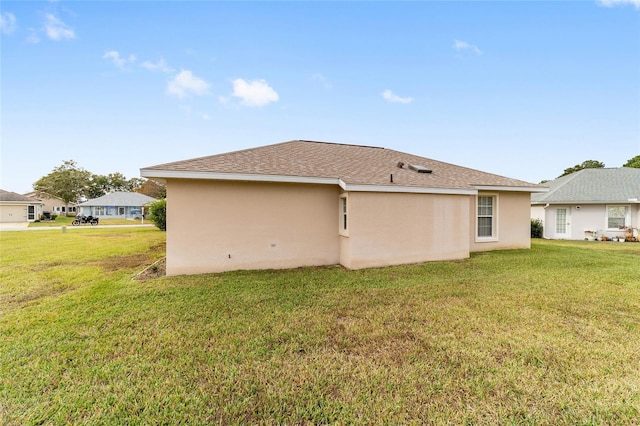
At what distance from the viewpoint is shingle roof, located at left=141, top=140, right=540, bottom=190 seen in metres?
7.32

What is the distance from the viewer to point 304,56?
14.2 metres

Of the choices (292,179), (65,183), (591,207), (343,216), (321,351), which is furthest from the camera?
(65,183)

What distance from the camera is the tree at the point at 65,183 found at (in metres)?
54.8

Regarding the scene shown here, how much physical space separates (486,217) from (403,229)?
200 inches

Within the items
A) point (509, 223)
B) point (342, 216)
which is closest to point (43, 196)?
point (342, 216)

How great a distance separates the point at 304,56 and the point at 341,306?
14040mm

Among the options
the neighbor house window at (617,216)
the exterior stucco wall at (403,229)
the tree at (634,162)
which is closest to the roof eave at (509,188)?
the exterior stucco wall at (403,229)

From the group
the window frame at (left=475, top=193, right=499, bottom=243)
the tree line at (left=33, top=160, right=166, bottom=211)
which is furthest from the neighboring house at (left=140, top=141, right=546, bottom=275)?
the tree line at (left=33, top=160, right=166, bottom=211)

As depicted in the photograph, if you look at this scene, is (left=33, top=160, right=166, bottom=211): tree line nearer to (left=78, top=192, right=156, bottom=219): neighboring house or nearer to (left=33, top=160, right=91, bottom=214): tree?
(left=33, top=160, right=91, bottom=214): tree

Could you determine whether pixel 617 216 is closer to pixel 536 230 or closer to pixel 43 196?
pixel 536 230

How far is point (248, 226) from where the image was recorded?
7793 millimetres

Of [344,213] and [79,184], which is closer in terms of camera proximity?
[344,213]

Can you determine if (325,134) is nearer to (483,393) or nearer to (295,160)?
(295,160)

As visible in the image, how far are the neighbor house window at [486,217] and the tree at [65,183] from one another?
74234mm
